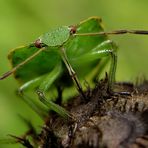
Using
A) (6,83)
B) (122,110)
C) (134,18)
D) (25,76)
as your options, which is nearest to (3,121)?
(6,83)

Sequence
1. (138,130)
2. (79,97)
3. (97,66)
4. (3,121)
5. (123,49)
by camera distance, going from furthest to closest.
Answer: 1. (123,49)
2. (3,121)
3. (97,66)
4. (79,97)
5. (138,130)

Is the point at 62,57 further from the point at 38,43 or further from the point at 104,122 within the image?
the point at 104,122

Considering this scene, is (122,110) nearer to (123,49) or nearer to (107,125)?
(107,125)

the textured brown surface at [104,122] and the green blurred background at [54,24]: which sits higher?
the textured brown surface at [104,122]

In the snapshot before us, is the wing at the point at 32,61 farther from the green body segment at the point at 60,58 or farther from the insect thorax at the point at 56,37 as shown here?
the insect thorax at the point at 56,37

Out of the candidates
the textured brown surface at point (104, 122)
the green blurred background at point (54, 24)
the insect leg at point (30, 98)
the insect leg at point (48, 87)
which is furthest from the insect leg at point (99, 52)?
the green blurred background at point (54, 24)

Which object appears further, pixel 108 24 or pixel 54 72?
pixel 108 24

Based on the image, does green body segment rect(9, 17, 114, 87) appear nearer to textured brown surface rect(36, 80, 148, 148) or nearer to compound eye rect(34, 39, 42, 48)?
compound eye rect(34, 39, 42, 48)
